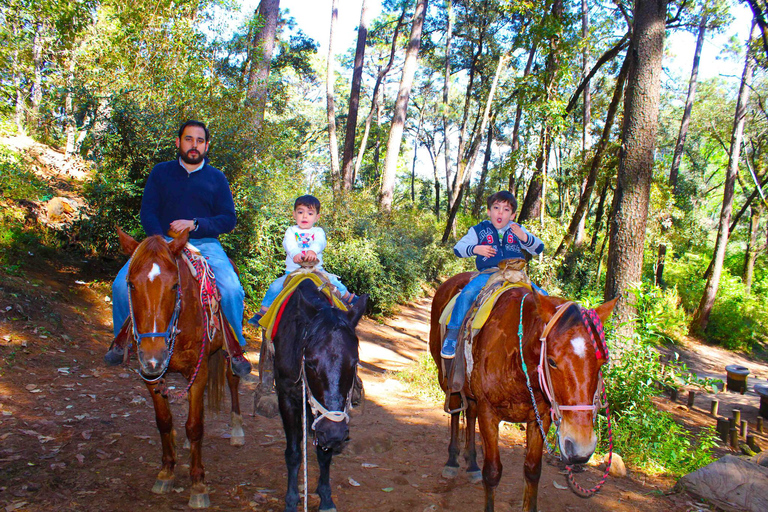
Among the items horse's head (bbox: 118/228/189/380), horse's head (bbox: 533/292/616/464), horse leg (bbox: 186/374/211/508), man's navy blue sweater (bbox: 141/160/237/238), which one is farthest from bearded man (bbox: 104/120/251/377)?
horse's head (bbox: 533/292/616/464)

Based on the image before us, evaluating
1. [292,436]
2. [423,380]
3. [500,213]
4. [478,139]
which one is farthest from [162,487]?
[478,139]

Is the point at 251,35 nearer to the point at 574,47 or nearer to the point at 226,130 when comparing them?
the point at 226,130

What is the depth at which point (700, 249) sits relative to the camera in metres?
30.7

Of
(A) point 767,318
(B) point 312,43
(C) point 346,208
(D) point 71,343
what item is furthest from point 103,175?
(A) point 767,318

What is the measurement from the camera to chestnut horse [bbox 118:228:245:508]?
312cm

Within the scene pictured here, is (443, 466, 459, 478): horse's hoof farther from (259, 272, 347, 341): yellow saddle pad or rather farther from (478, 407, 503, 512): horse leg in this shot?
(259, 272, 347, 341): yellow saddle pad

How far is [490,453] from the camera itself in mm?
3562

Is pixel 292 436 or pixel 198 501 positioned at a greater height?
pixel 292 436

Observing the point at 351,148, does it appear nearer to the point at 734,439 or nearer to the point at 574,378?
the point at 734,439

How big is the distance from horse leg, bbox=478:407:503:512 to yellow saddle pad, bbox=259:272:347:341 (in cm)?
148

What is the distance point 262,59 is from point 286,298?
436 inches

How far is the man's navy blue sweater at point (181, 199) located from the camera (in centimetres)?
419

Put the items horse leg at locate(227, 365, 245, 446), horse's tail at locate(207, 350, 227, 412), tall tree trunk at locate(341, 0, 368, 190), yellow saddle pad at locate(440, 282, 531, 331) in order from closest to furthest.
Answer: yellow saddle pad at locate(440, 282, 531, 331), horse's tail at locate(207, 350, 227, 412), horse leg at locate(227, 365, 245, 446), tall tree trunk at locate(341, 0, 368, 190)

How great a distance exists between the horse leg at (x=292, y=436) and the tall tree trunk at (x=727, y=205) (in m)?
23.9
